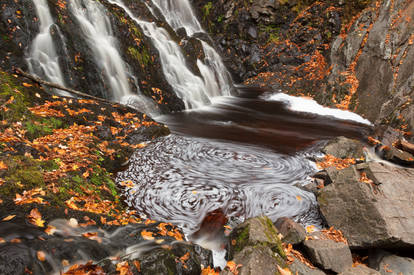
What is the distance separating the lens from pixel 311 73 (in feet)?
50.9

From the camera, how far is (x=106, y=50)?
28.1 feet

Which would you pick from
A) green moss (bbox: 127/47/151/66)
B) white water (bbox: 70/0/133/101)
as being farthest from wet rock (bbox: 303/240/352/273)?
green moss (bbox: 127/47/151/66)

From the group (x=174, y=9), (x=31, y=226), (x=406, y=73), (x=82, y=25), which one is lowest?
(x=31, y=226)

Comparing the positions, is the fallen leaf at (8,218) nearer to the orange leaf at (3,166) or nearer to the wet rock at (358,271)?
the orange leaf at (3,166)

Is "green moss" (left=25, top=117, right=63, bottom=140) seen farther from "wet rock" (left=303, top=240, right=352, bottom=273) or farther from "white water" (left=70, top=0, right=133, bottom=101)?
"wet rock" (left=303, top=240, right=352, bottom=273)

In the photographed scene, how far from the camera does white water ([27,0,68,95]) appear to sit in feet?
22.1

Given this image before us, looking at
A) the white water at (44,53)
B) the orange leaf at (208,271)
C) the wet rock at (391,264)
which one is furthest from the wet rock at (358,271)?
the white water at (44,53)

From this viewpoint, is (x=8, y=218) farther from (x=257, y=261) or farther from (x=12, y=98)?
(x=12, y=98)

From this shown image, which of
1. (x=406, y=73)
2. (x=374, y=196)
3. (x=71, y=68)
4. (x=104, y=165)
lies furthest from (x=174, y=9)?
(x=374, y=196)

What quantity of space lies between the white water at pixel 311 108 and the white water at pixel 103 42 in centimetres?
817

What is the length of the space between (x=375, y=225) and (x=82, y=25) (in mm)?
9660

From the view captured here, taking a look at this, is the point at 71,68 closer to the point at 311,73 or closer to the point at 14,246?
the point at 14,246

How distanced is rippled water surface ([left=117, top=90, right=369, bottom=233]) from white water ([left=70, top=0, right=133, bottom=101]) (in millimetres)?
1859

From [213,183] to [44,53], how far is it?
243 inches
